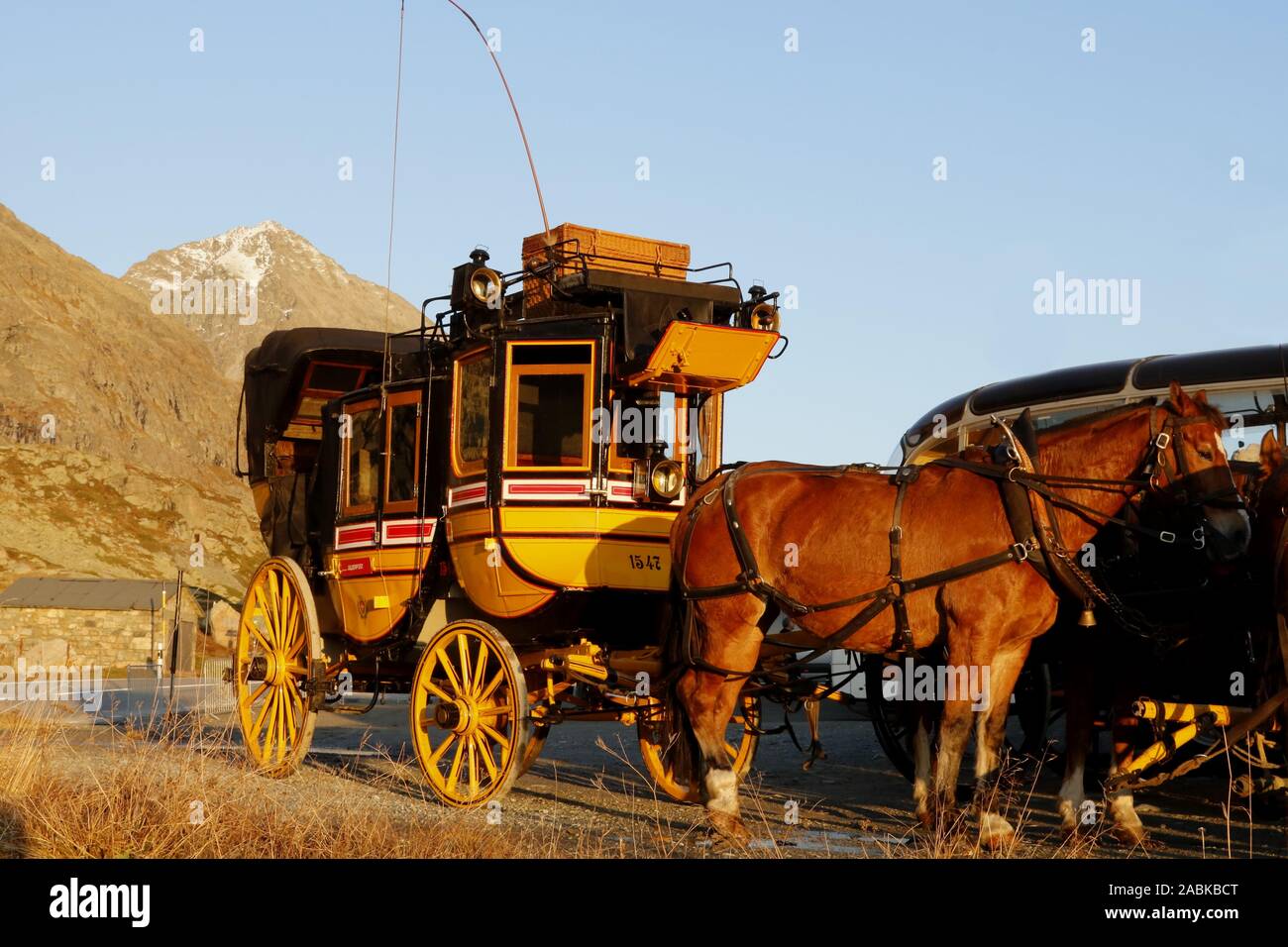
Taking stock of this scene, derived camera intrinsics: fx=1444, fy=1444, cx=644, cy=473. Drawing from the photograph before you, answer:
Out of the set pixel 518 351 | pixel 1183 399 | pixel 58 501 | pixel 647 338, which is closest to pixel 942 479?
pixel 1183 399

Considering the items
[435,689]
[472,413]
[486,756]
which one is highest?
[472,413]

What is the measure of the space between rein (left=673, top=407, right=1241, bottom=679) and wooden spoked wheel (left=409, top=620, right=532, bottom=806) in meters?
1.61

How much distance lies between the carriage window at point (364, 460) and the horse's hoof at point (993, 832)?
5575 mm

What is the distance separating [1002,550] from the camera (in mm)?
7199

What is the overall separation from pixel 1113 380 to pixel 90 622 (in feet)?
151

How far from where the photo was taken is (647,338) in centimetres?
934

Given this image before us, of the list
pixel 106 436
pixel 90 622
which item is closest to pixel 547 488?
pixel 90 622

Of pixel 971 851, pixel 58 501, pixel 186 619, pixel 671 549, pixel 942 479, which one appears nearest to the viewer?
pixel 971 851

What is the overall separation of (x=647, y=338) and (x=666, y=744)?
2590mm

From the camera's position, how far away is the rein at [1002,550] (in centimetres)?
700

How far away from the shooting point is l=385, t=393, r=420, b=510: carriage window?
10.5 metres

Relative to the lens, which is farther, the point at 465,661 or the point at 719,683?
the point at 465,661

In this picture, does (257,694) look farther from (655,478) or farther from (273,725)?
(655,478)

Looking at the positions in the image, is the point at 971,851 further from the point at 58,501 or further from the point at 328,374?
the point at 58,501
